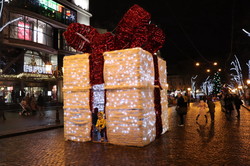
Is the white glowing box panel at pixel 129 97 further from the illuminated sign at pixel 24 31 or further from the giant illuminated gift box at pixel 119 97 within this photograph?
the illuminated sign at pixel 24 31

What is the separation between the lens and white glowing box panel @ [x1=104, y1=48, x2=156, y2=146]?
23.3ft

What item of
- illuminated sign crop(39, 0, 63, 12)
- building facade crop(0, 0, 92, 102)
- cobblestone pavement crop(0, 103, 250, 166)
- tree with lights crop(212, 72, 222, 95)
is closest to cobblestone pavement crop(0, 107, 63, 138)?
cobblestone pavement crop(0, 103, 250, 166)

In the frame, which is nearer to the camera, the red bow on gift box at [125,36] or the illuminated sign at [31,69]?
the red bow on gift box at [125,36]

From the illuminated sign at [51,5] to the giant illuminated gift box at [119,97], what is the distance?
74.6ft

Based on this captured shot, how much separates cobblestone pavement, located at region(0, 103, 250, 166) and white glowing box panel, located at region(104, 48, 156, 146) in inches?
16.6

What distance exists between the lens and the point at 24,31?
24.9 metres

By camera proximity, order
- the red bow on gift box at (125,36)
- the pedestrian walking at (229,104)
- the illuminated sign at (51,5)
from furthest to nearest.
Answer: the illuminated sign at (51,5)
the pedestrian walking at (229,104)
the red bow on gift box at (125,36)

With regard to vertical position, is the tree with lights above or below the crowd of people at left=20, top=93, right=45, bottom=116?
above

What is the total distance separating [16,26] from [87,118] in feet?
66.0

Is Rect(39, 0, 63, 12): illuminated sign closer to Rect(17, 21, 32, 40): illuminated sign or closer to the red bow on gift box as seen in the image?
Rect(17, 21, 32, 40): illuminated sign

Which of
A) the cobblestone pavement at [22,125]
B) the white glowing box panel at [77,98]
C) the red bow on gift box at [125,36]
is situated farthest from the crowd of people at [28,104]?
the red bow on gift box at [125,36]

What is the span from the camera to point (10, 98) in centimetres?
2609

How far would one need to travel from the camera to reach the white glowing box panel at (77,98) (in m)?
8.16

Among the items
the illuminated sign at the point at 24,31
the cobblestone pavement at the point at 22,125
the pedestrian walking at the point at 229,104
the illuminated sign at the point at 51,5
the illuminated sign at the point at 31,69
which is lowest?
the cobblestone pavement at the point at 22,125
